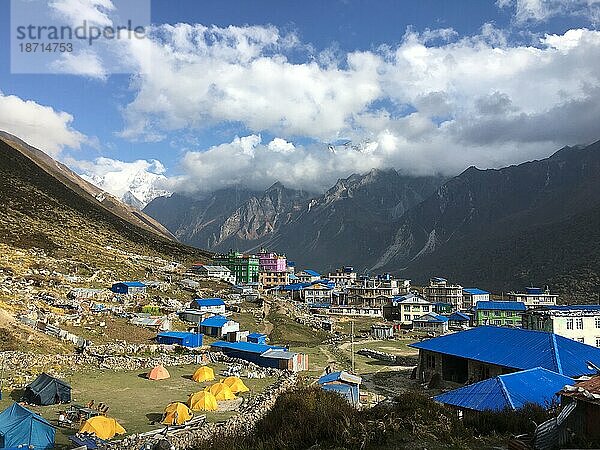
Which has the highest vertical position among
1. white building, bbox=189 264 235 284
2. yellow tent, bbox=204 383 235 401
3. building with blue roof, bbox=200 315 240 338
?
white building, bbox=189 264 235 284

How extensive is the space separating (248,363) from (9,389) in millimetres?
17406

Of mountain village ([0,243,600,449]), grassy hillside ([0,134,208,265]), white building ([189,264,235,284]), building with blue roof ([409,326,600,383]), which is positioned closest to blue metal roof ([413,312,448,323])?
mountain village ([0,243,600,449])

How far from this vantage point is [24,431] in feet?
63.3

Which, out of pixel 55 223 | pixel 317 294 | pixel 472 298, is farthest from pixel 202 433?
pixel 472 298

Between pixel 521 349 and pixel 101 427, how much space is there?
2584cm

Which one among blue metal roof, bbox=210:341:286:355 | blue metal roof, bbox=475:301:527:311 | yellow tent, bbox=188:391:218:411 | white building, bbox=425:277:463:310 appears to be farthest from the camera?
white building, bbox=425:277:463:310

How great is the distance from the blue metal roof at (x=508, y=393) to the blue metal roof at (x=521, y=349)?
6.86 m

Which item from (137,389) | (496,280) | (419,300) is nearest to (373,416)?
(137,389)

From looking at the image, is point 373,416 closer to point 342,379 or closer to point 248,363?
point 342,379

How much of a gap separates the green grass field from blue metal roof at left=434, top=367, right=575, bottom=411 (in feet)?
36.2

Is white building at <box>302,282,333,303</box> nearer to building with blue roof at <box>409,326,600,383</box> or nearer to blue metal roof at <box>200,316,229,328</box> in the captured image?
blue metal roof at <box>200,316,229,328</box>

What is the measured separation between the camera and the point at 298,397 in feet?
58.0

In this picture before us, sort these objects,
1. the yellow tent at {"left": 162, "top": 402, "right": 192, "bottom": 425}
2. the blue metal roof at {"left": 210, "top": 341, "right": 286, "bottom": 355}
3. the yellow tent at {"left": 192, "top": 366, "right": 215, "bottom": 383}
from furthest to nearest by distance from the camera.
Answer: the blue metal roof at {"left": 210, "top": 341, "right": 286, "bottom": 355} → the yellow tent at {"left": 192, "top": 366, "right": 215, "bottom": 383} → the yellow tent at {"left": 162, "top": 402, "right": 192, "bottom": 425}

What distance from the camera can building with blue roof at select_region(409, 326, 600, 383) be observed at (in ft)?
102
